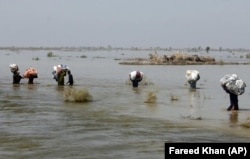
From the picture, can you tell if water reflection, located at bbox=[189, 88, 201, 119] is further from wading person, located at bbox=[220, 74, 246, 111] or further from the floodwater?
wading person, located at bbox=[220, 74, 246, 111]

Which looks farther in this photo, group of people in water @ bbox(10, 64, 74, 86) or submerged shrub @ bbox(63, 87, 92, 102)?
group of people in water @ bbox(10, 64, 74, 86)

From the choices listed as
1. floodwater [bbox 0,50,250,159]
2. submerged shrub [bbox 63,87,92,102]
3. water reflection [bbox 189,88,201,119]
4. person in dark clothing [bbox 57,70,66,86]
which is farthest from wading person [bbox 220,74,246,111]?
person in dark clothing [bbox 57,70,66,86]

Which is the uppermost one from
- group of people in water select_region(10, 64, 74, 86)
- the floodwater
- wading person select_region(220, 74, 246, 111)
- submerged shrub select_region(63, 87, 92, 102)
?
group of people in water select_region(10, 64, 74, 86)

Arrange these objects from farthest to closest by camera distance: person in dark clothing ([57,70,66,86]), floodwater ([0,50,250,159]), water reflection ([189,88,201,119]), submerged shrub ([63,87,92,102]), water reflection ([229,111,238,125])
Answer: person in dark clothing ([57,70,66,86])
submerged shrub ([63,87,92,102])
water reflection ([189,88,201,119])
water reflection ([229,111,238,125])
floodwater ([0,50,250,159])

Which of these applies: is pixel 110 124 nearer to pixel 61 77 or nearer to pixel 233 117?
pixel 233 117

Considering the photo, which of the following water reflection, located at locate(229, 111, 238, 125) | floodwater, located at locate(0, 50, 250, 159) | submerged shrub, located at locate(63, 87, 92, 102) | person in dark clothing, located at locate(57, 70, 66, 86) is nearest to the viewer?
floodwater, located at locate(0, 50, 250, 159)

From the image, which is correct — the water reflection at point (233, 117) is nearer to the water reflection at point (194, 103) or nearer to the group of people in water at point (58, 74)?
the water reflection at point (194, 103)

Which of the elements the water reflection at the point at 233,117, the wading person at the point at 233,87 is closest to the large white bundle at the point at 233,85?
the wading person at the point at 233,87

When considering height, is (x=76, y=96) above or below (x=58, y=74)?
below

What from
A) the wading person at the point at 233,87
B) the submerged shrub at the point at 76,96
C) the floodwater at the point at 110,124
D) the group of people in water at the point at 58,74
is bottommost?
the floodwater at the point at 110,124

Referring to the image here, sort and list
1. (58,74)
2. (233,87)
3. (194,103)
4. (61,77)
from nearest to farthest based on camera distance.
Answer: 1. (233,87)
2. (194,103)
3. (61,77)
4. (58,74)

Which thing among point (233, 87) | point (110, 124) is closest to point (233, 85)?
point (233, 87)

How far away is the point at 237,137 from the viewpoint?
40.4 ft

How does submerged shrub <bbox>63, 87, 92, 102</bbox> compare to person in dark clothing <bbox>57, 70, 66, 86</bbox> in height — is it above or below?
below
